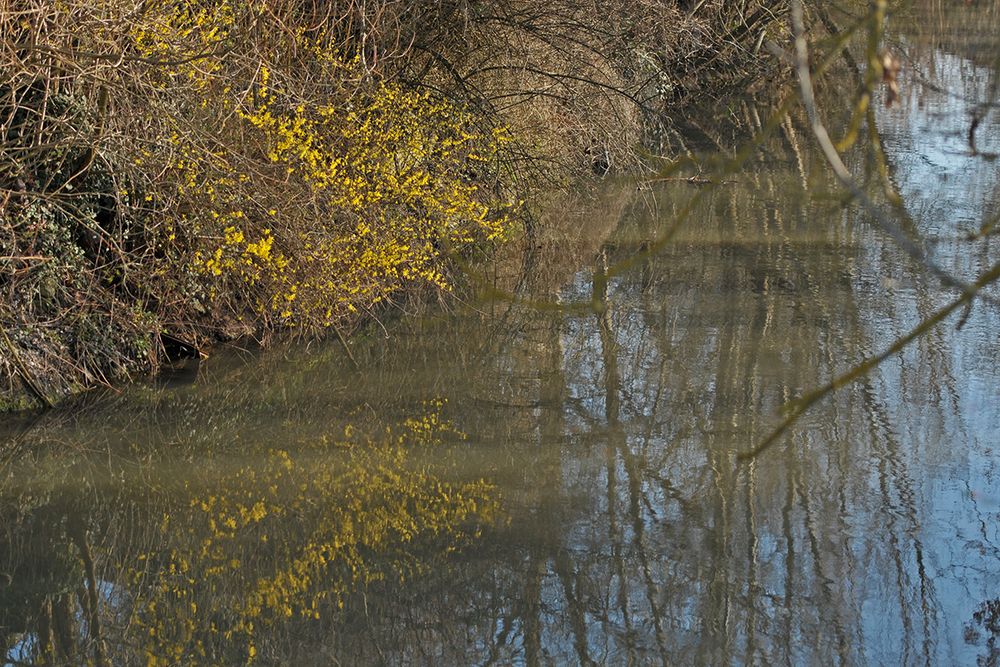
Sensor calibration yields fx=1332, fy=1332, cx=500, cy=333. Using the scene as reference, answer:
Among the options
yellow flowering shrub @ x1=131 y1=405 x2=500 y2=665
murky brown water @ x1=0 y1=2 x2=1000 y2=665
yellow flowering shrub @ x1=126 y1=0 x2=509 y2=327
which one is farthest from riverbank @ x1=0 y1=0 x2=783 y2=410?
yellow flowering shrub @ x1=131 y1=405 x2=500 y2=665

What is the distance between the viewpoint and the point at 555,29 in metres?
11.6

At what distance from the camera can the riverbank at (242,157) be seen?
789 centimetres

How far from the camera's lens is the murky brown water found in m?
5.73

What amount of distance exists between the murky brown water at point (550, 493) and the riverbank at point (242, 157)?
483 millimetres

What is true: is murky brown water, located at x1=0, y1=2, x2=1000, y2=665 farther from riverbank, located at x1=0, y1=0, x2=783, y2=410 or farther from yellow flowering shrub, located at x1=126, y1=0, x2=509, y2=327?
yellow flowering shrub, located at x1=126, y1=0, x2=509, y2=327

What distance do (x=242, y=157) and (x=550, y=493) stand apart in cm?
307

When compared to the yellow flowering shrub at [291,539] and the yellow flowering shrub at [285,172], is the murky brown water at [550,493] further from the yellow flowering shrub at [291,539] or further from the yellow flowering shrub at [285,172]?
the yellow flowering shrub at [285,172]

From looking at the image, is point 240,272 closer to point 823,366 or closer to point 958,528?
point 823,366

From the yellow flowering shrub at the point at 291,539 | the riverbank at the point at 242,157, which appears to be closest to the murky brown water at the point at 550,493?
the yellow flowering shrub at the point at 291,539

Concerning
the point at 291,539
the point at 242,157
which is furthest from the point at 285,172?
the point at 291,539

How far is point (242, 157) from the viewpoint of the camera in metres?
8.53

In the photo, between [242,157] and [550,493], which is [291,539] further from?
[242,157]

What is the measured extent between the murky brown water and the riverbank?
48cm

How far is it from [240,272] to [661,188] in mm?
7792
